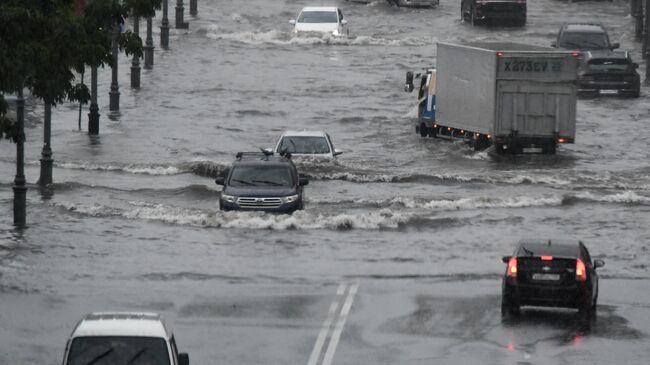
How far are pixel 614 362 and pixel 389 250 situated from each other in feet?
33.9

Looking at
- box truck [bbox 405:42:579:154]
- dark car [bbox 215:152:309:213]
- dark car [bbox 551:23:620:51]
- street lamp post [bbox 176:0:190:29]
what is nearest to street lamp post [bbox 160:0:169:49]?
street lamp post [bbox 176:0:190:29]

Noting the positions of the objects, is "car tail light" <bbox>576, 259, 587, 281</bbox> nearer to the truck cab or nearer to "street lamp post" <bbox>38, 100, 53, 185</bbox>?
"street lamp post" <bbox>38, 100, 53, 185</bbox>

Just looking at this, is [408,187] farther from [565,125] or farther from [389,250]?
[389,250]

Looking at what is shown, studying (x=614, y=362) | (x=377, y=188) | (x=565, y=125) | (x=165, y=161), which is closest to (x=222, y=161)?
(x=165, y=161)

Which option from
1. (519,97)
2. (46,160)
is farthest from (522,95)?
(46,160)

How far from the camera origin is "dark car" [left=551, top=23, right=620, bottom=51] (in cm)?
5991

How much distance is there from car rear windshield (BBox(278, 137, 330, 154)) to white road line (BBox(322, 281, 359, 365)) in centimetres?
1410

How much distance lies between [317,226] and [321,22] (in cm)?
Result: 3735

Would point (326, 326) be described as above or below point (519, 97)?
below

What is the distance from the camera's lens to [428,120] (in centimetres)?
4938

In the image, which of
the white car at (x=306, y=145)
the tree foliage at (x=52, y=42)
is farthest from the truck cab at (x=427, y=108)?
the tree foliage at (x=52, y=42)

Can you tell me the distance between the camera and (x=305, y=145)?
4212 cm

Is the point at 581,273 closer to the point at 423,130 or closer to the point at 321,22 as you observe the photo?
the point at 423,130

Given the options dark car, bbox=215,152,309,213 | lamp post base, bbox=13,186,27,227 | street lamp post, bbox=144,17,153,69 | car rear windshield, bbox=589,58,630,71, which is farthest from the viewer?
street lamp post, bbox=144,17,153,69
